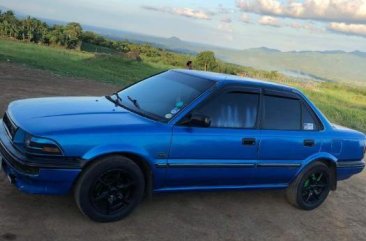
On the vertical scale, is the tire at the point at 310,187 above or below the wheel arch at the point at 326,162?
below

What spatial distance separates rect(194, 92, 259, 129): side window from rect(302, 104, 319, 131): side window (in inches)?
33.0

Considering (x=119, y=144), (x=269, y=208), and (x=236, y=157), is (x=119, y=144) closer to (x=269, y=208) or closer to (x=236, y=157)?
(x=236, y=157)

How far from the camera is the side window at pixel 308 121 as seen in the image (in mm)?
6480

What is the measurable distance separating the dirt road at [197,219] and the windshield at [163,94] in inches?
45.2

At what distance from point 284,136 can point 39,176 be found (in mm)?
3111

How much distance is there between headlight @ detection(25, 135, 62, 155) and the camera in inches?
179

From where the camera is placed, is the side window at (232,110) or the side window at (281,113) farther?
the side window at (281,113)

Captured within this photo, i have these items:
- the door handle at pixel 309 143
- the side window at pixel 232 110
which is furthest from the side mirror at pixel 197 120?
the door handle at pixel 309 143

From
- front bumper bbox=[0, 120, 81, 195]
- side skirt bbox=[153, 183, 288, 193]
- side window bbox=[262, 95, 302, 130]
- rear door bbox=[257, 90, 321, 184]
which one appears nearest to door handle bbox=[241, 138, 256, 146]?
rear door bbox=[257, 90, 321, 184]

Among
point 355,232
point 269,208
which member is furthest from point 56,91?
point 355,232

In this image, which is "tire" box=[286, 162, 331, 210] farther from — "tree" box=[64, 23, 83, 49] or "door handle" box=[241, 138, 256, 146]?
"tree" box=[64, 23, 83, 49]

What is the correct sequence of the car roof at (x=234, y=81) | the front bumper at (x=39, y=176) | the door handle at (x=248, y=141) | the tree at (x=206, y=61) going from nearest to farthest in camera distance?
the front bumper at (x=39, y=176)
the door handle at (x=248, y=141)
the car roof at (x=234, y=81)
the tree at (x=206, y=61)

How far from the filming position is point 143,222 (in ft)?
17.2

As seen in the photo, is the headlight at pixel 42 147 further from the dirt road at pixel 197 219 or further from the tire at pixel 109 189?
the dirt road at pixel 197 219
